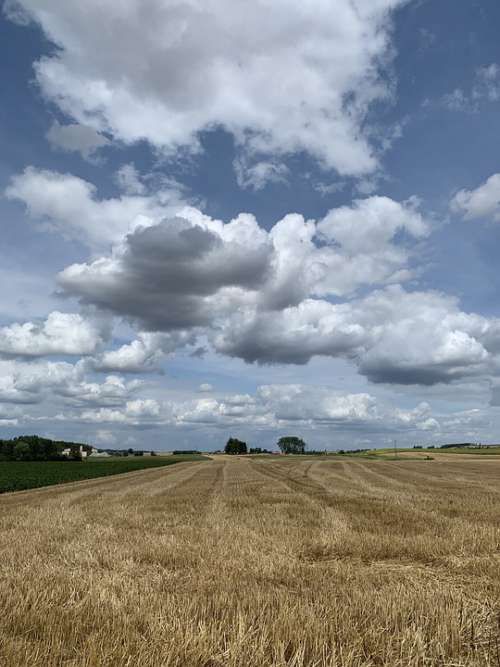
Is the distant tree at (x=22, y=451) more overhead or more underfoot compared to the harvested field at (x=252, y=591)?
more underfoot

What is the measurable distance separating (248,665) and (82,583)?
4.12 meters

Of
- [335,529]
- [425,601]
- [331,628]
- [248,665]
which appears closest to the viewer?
[248,665]

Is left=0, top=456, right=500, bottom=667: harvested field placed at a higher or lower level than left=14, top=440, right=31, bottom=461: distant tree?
higher

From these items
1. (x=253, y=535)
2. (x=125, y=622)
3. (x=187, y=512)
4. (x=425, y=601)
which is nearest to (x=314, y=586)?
(x=425, y=601)

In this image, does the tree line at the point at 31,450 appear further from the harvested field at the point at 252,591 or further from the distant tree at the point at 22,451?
the harvested field at the point at 252,591

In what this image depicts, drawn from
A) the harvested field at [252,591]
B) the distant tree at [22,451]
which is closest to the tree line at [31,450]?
the distant tree at [22,451]

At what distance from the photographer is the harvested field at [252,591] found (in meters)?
5.41

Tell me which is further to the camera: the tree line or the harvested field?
the tree line

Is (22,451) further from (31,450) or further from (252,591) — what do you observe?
(252,591)

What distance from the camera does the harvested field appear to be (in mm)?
5414

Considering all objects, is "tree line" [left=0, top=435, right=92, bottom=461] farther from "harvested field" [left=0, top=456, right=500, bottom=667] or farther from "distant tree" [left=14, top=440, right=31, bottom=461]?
"harvested field" [left=0, top=456, right=500, bottom=667]

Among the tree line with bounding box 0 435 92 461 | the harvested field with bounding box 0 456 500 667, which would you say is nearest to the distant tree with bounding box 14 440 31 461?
the tree line with bounding box 0 435 92 461

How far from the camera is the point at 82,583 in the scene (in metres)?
8.22

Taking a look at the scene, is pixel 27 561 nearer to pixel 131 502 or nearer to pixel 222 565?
pixel 222 565
